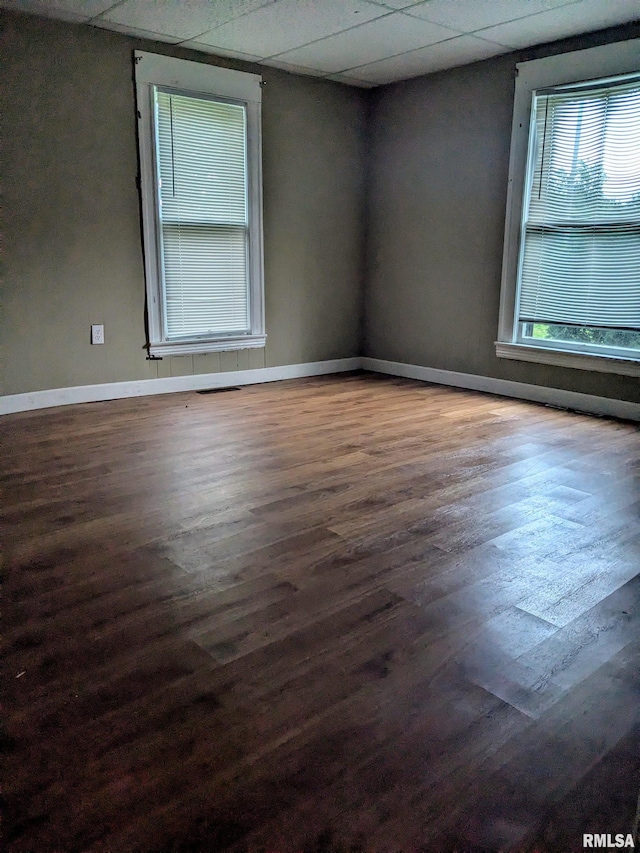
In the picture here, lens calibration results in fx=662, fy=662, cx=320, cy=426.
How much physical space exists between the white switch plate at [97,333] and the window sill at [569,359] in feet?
9.13

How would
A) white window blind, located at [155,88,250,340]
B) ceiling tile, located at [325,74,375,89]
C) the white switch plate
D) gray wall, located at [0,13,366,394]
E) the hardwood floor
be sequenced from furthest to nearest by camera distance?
1. ceiling tile, located at [325,74,375,89]
2. white window blind, located at [155,88,250,340]
3. the white switch plate
4. gray wall, located at [0,13,366,394]
5. the hardwood floor

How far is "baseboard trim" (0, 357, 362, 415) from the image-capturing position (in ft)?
13.7

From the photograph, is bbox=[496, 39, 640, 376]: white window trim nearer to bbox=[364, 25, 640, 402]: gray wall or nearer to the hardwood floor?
bbox=[364, 25, 640, 402]: gray wall

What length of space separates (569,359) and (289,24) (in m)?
2.72

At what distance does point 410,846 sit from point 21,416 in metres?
3.58

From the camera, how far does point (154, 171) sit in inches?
174

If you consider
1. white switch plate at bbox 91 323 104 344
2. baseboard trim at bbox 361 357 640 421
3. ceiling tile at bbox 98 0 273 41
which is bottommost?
baseboard trim at bbox 361 357 640 421

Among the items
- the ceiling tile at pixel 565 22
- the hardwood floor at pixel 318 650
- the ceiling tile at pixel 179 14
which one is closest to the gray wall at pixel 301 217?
the ceiling tile at pixel 565 22

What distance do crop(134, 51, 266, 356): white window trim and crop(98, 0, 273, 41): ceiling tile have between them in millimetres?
303

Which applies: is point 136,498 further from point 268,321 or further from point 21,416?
point 268,321

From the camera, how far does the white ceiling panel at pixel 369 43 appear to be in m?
3.96

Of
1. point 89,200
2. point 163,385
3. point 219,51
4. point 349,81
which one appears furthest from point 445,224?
point 89,200

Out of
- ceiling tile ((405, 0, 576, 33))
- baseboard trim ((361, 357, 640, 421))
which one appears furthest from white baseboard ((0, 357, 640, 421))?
ceiling tile ((405, 0, 576, 33))

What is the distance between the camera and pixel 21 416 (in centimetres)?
402
